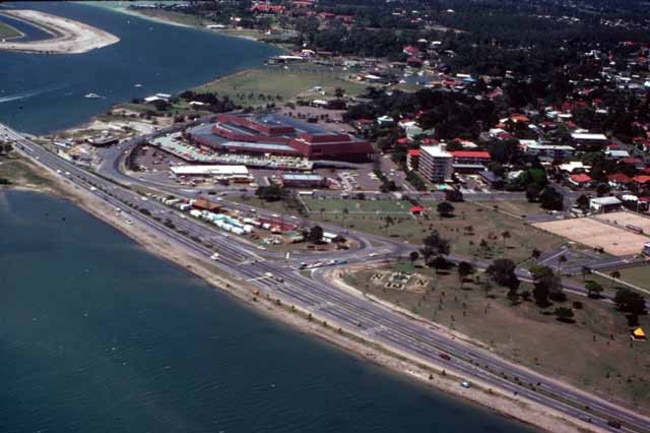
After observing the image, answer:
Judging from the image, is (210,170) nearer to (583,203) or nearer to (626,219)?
(583,203)

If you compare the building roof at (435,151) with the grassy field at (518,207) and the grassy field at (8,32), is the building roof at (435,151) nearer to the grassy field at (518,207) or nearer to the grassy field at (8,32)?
the grassy field at (518,207)

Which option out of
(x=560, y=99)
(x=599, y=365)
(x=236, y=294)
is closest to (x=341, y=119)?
(x=560, y=99)

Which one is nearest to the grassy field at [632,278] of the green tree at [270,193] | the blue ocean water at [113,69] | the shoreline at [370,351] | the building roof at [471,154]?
the shoreline at [370,351]

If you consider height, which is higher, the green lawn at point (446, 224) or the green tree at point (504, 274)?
the green tree at point (504, 274)

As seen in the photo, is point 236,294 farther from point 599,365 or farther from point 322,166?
point 322,166

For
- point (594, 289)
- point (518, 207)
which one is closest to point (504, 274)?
point (594, 289)

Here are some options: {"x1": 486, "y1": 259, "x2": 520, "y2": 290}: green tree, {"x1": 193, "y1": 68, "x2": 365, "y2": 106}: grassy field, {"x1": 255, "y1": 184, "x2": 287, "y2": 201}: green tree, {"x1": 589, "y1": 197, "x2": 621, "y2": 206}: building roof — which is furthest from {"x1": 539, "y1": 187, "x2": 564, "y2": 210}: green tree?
{"x1": 193, "y1": 68, "x2": 365, "y2": 106}: grassy field
